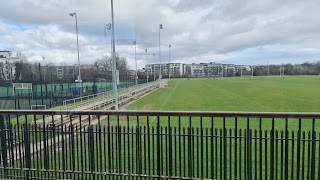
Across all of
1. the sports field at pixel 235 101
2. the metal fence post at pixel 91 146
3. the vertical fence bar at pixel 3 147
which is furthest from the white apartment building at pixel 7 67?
the metal fence post at pixel 91 146

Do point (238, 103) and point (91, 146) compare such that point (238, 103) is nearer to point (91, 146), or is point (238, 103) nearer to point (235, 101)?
point (235, 101)

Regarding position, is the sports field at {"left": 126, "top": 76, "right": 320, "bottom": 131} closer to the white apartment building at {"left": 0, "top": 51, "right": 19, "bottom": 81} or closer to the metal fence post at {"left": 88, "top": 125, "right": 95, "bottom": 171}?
the metal fence post at {"left": 88, "top": 125, "right": 95, "bottom": 171}

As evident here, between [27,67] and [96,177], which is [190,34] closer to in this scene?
[27,67]

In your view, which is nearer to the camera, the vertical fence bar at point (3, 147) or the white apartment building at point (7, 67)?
the vertical fence bar at point (3, 147)

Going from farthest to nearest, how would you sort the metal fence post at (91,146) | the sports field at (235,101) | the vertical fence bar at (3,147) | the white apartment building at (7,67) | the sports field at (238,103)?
the white apartment building at (7,67) < the sports field at (235,101) < the sports field at (238,103) < the vertical fence bar at (3,147) < the metal fence post at (91,146)

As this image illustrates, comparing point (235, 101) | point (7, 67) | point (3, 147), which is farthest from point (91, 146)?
point (235, 101)

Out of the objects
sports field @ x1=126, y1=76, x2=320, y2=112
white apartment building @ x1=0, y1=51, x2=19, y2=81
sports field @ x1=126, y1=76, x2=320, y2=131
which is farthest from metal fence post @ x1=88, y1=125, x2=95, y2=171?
white apartment building @ x1=0, y1=51, x2=19, y2=81

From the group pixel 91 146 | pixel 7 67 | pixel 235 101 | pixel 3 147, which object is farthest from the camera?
pixel 235 101

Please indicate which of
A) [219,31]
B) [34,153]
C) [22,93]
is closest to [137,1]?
[34,153]

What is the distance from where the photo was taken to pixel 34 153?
391 cm

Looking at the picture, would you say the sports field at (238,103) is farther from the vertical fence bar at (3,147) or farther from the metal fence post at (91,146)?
the vertical fence bar at (3,147)

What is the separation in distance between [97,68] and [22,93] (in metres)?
8.73

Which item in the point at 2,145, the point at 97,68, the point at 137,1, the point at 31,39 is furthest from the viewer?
the point at 97,68

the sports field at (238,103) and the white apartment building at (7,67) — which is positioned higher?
the white apartment building at (7,67)
